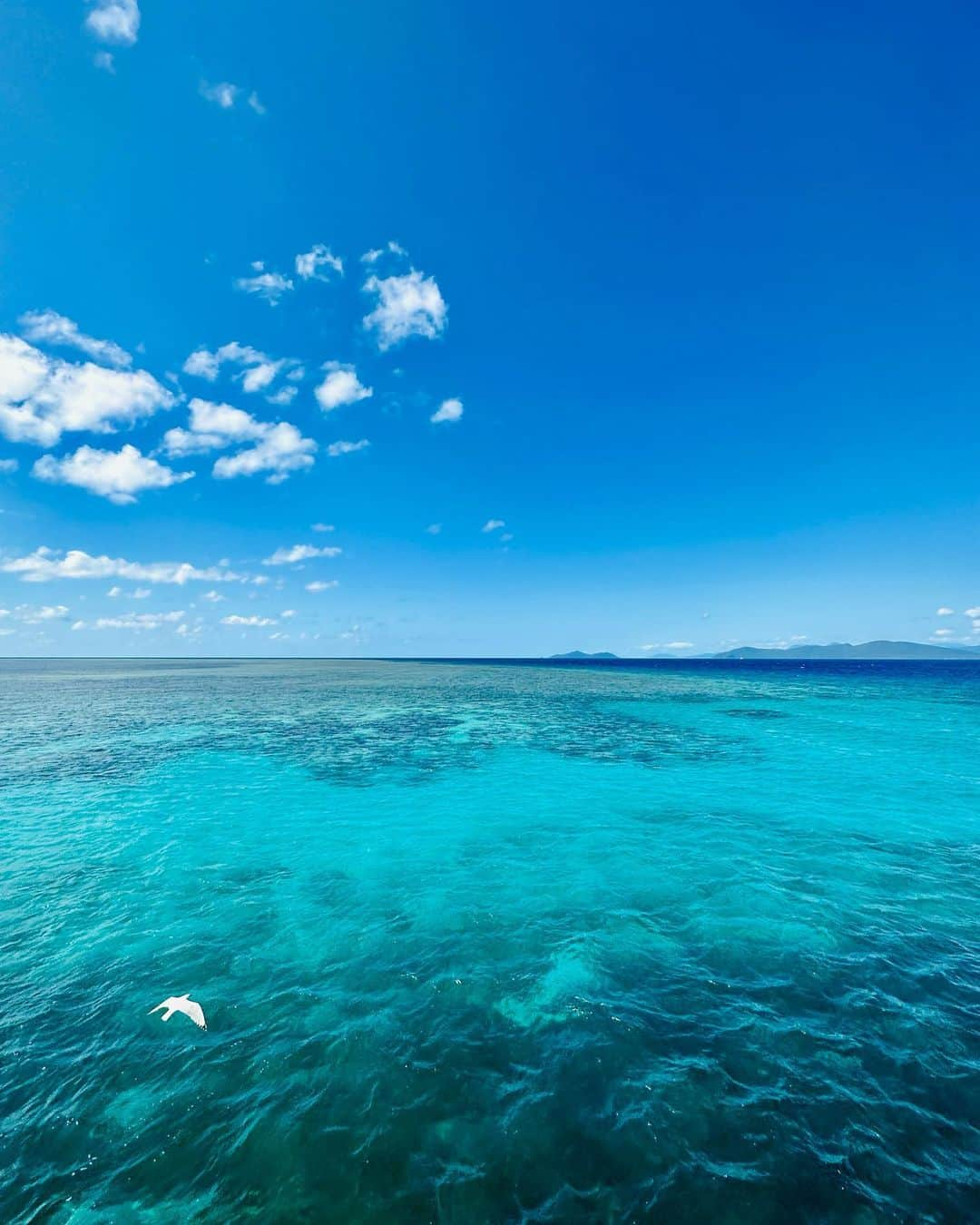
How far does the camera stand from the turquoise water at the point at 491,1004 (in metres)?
7.31

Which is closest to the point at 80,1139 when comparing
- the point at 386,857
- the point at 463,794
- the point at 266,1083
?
the point at 266,1083

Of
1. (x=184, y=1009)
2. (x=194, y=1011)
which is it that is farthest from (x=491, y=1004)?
(x=184, y=1009)

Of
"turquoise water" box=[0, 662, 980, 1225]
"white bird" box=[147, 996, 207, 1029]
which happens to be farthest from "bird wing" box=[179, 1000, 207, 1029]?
"turquoise water" box=[0, 662, 980, 1225]

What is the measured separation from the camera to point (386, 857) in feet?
61.9

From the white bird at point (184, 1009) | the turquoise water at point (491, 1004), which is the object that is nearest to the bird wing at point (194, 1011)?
the white bird at point (184, 1009)

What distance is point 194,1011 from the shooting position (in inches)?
423

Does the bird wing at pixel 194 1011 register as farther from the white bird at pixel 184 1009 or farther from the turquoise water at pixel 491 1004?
the turquoise water at pixel 491 1004

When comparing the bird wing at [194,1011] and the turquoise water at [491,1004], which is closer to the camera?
the turquoise water at [491,1004]

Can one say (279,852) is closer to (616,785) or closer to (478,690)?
(616,785)

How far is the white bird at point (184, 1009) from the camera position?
10.5m

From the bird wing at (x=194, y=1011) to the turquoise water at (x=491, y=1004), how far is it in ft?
0.79

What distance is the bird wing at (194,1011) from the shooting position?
34.3 ft

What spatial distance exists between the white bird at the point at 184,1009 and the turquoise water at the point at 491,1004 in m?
0.26

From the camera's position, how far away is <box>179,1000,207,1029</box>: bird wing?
34.3 ft
